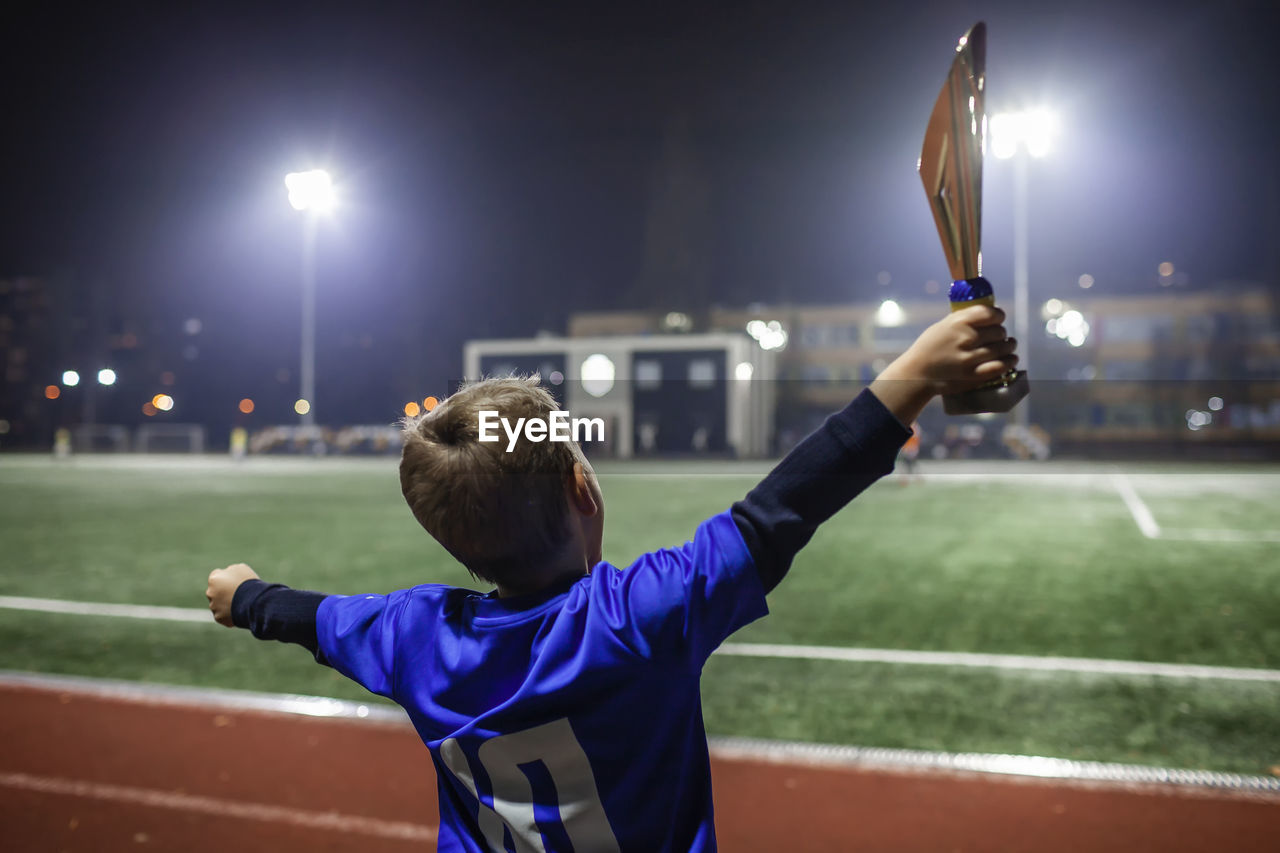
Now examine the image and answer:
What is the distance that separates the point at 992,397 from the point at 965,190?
23 centimetres

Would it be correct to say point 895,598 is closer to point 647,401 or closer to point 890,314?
point 647,401

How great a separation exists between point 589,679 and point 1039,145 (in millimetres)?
23887

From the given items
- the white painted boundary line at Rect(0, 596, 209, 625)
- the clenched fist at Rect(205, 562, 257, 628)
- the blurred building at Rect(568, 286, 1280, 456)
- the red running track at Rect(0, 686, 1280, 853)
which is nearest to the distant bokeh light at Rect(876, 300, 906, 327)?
the blurred building at Rect(568, 286, 1280, 456)

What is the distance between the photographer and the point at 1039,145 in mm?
21828

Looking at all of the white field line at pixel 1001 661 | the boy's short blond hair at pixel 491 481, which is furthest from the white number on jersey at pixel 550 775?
the white field line at pixel 1001 661

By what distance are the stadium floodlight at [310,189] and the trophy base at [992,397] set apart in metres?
25.1

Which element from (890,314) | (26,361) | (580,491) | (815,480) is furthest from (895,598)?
(26,361)

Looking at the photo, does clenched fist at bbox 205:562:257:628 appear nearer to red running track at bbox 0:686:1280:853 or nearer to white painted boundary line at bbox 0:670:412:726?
red running track at bbox 0:686:1280:853

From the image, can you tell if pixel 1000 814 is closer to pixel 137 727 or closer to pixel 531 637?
pixel 531 637

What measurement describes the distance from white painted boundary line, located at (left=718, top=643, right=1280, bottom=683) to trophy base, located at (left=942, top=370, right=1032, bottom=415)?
238 inches

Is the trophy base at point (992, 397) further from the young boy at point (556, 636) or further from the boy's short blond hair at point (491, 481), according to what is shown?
the boy's short blond hair at point (491, 481)

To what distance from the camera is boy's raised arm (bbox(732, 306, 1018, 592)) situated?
96 cm

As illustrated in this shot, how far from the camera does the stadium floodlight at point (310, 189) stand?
2539 centimetres

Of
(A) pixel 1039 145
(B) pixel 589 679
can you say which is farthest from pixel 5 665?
(A) pixel 1039 145
